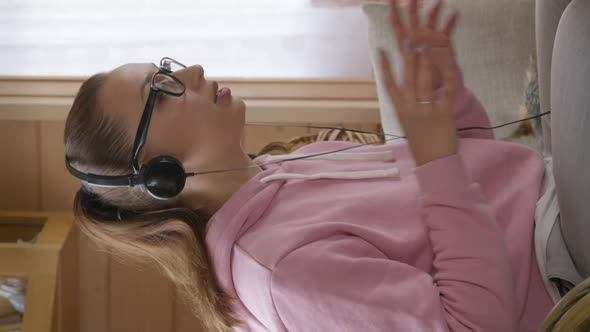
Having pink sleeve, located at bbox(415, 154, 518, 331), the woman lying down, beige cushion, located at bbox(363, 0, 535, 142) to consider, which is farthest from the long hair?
beige cushion, located at bbox(363, 0, 535, 142)

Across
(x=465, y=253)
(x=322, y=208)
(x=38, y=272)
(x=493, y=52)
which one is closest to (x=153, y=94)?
(x=322, y=208)

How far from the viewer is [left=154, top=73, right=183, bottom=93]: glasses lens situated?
131cm

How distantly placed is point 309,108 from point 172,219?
2.74 ft

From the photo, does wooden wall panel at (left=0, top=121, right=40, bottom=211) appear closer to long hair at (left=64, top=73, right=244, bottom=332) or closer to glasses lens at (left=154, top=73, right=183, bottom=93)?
long hair at (left=64, top=73, right=244, bottom=332)

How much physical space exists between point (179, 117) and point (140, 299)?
891mm

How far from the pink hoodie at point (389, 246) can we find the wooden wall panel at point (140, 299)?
777 mm

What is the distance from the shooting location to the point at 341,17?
2166 millimetres

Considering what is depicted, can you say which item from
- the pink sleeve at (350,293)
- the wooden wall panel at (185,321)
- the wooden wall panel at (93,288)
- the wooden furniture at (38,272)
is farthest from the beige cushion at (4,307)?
the pink sleeve at (350,293)

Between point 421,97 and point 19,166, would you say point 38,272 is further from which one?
point 421,97

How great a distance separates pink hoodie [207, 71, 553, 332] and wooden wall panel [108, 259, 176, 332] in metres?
0.78

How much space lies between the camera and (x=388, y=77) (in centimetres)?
110

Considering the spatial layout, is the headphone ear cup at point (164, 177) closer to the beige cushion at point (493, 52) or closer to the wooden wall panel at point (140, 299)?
the beige cushion at point (493, 52)

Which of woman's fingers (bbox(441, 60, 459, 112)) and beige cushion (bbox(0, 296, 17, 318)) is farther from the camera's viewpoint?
beige cushion (bbox(0, 296, 17, 318))

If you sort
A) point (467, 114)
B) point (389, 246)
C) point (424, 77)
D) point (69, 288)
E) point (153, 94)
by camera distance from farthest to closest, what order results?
point (69, 288) < point (467, 114) < point (153, 94) < point (389, 246) < point (424, 77)
